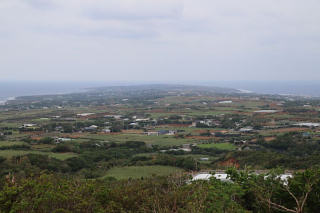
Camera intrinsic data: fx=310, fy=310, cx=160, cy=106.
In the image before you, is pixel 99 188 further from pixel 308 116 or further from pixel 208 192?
pixel 308 116

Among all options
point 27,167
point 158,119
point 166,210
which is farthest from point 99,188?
point 158,119

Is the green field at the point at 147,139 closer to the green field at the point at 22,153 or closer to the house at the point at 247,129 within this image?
the green field at the point at 22,153

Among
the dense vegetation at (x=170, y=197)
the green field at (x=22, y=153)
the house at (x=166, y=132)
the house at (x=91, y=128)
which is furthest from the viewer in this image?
the house at (x=91, y=128)

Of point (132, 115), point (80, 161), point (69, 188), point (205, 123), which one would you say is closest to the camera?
point (69, 188)

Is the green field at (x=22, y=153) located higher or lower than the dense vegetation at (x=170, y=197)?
lower

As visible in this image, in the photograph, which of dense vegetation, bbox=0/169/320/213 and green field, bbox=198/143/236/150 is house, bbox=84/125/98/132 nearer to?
green field, bbox=198/143/236/150

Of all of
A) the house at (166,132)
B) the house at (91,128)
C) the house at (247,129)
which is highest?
the house at (247,129)

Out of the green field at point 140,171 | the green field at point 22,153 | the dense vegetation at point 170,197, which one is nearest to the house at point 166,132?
the green field at point 22,153

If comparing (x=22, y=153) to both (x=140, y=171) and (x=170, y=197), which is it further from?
(x=170, y=197)

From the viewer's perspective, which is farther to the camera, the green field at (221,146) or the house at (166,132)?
the house at (166,132)
